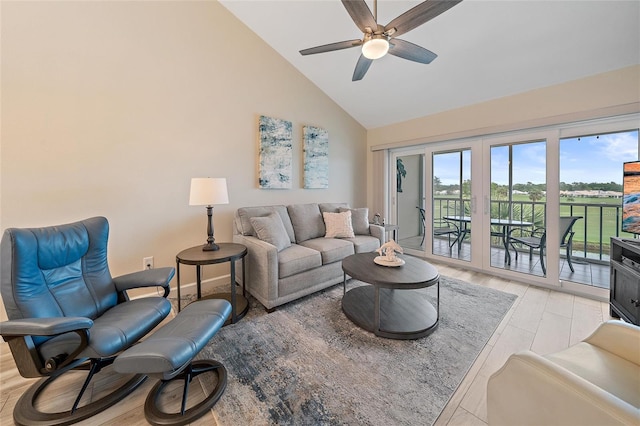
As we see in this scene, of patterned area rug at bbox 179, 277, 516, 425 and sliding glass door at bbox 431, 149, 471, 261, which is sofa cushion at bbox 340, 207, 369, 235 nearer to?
sliding glass door at bbox 431, 149, 471, 261

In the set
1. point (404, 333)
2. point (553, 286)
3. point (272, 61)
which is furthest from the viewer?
point (272, 61)

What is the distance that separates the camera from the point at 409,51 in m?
2.12

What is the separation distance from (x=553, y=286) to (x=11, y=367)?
16.7 feet

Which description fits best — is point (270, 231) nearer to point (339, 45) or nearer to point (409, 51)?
point (339, 45)

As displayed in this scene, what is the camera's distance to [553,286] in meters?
2.93

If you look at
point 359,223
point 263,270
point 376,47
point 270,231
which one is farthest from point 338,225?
point 376,47

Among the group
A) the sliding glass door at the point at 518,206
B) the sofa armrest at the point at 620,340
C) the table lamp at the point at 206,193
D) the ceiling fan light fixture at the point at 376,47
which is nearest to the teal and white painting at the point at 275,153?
the table lamp at the point at 206,193

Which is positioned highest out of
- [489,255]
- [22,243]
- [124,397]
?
[22,243]

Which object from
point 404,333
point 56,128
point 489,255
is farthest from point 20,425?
point 489,255

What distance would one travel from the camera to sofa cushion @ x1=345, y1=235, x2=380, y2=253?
129 inches

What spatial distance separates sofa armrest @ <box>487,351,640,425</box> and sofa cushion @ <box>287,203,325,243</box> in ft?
8.67

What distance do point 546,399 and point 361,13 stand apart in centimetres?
225

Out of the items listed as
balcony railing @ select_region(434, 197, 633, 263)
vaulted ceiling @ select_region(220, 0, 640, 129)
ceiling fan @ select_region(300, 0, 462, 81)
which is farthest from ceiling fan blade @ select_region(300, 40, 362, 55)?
balcony railing @ select_region(434, 197, 633, 263)

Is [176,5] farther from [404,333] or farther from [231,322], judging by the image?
[404,333]
